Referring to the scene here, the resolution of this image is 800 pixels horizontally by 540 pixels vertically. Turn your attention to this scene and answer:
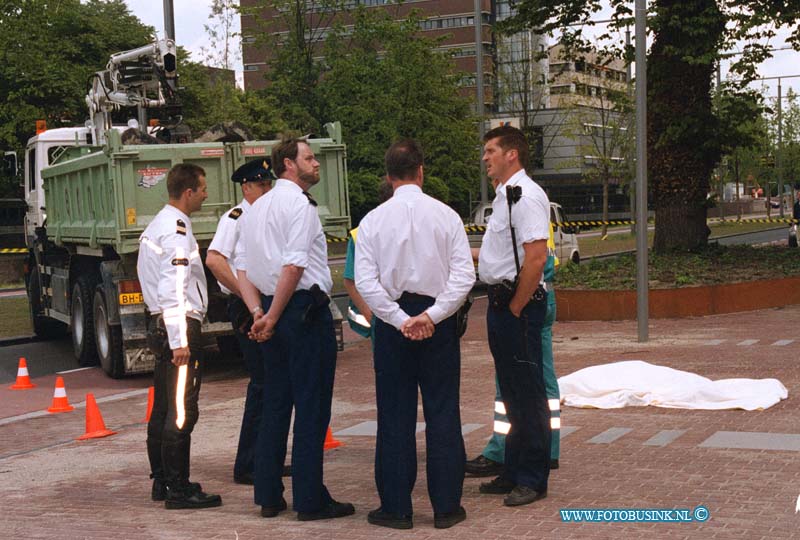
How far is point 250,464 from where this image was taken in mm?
7484

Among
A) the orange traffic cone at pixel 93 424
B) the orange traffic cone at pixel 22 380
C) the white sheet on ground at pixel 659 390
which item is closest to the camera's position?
the white sheet on ground at pixel 659 390

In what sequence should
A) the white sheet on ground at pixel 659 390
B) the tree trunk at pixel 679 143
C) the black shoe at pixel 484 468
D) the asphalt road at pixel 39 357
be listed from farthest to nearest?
the tree trunk at pixel 679 143 → the asphalt road at pixel 39 357 → the white sheet on ground at pixel 659 390 → the black shoe at pixel 484 468

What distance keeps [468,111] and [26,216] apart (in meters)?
15.4

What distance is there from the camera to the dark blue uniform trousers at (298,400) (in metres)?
Answer: 6.24

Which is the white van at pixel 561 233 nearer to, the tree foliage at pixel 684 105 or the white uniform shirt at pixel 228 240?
the tree foliage at pixel 684 105

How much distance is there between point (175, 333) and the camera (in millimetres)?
6695

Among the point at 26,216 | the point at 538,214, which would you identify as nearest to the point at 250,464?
the point at 538,214

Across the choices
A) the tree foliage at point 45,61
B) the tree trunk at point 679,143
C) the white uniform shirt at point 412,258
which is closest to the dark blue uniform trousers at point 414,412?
the white uniform shirt at point 412,258

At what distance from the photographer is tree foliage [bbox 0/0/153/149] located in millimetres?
40625

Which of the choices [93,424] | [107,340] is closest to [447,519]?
[93,424]

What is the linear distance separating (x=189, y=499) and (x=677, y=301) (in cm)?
1075

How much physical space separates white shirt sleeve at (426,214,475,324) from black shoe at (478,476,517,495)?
1.24m

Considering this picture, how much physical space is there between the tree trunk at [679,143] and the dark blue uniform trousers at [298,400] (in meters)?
14.5

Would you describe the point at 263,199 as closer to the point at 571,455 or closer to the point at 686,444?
the point at 571,455
